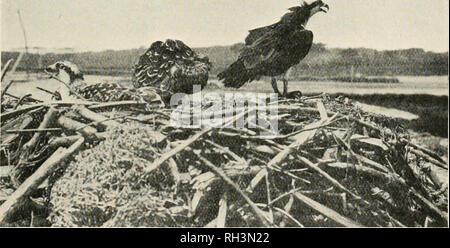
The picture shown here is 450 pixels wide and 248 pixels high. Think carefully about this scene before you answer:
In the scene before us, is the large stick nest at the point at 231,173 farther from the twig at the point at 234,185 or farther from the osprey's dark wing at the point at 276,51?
the osprey's dark wing at the point at 276,51

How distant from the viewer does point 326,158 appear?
1.84 meters

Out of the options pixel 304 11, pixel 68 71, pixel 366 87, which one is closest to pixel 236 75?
pixel 304 11

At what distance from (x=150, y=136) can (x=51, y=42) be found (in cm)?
81

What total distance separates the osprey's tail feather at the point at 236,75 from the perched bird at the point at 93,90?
0.36 metres

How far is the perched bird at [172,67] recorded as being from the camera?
6.99ft

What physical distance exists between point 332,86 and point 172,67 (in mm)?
747

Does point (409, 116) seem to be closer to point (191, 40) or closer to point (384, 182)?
point (384, 182)

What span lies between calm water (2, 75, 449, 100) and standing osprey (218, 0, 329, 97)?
9cm

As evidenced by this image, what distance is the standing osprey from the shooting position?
7.11 ft

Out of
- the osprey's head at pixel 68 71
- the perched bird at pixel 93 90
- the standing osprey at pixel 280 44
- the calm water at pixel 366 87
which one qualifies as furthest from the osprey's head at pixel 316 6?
the osprey's head at pixel 68 71

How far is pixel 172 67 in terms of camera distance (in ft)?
7.03
